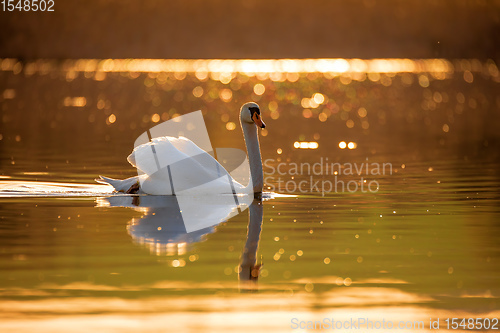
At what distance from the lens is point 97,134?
25.7 meters

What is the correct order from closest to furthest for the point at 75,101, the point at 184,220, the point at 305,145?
the point at 184,220 → the point at 305,145 → the point at 75,101

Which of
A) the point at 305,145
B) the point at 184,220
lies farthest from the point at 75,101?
the point at 184,220

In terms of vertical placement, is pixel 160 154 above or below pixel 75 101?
below

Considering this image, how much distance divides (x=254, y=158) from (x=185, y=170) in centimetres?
106

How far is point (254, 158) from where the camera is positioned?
47.2 feet

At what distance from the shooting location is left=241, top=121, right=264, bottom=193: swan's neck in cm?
1426

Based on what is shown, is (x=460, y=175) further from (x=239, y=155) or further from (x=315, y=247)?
(x=315, y=247)

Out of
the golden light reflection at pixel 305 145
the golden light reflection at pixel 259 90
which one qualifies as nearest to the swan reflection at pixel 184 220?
the golden light reflection at pixel 305 145

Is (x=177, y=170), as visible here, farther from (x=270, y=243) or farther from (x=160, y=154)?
(x=270, y=243)

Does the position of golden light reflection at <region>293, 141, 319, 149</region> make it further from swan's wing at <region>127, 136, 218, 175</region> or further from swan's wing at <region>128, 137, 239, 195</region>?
swan's wing at <region>128, 137, 239, 195</region>

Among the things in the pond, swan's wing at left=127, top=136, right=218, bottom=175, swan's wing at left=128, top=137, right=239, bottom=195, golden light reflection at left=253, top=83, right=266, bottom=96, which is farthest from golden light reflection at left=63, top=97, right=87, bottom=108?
swan's wing at left=128, top=137, right=239, bottom=195

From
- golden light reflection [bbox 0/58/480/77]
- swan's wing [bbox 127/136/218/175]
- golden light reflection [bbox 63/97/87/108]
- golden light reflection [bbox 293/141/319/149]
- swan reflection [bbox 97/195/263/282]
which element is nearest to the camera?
swan reflection [bbox 97/195/263/282]

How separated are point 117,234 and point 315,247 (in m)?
2.19

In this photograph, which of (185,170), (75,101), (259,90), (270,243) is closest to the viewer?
(270,243)
